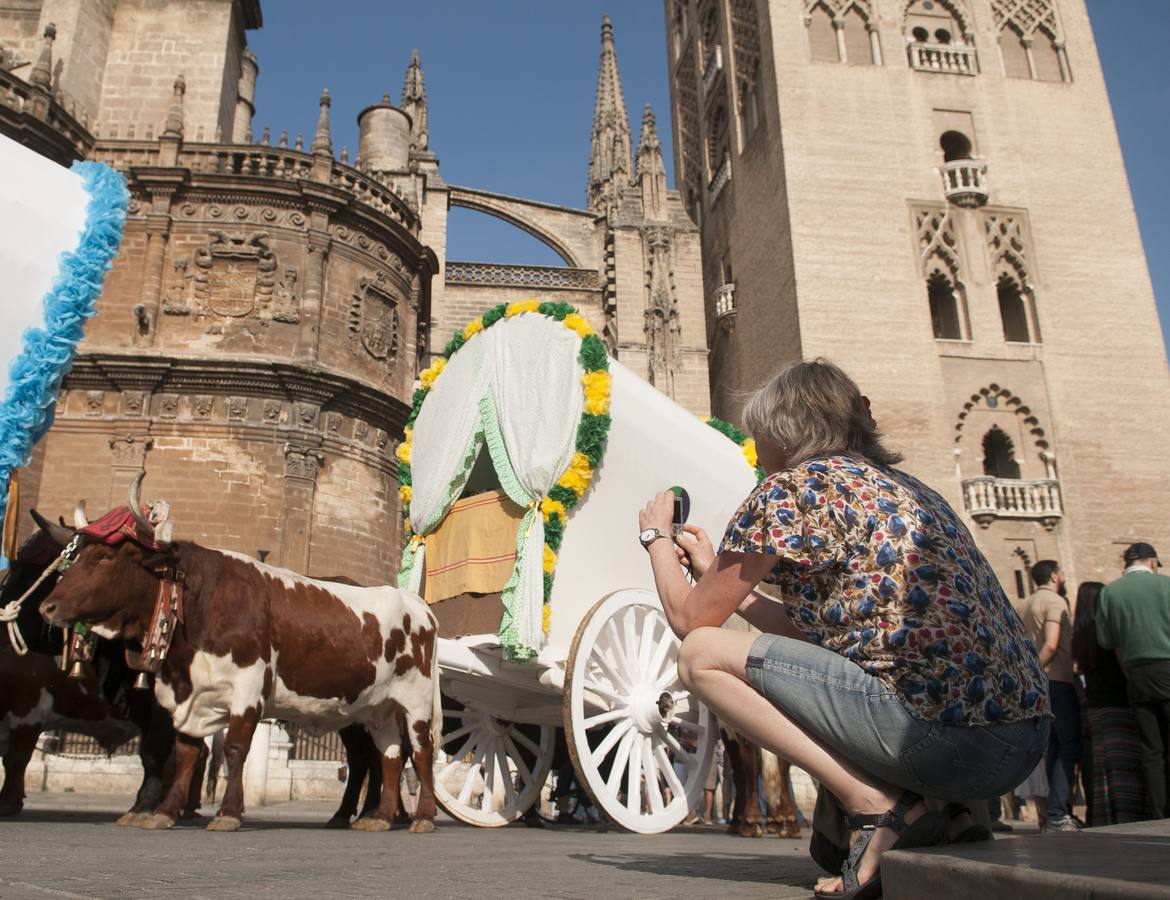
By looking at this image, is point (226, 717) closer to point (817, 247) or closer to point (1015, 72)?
point (817, 247)

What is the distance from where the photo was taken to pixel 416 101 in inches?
1097

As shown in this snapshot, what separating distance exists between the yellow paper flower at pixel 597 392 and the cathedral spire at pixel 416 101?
21.8 meters

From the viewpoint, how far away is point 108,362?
16453mm

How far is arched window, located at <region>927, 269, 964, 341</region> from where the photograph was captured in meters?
21.6

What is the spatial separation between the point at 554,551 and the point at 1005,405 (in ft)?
55.7

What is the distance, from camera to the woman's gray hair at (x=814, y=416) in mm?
2814

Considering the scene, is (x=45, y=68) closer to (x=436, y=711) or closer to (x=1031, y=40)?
(x=436, y=711)

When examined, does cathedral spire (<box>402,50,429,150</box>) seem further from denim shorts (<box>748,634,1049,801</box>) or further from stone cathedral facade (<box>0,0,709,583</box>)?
denim shorts (<box>748,634,1049,801</box>)

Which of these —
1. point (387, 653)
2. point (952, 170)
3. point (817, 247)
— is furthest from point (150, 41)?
point (387, 653)

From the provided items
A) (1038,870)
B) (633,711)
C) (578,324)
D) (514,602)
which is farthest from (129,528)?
(1038,870)

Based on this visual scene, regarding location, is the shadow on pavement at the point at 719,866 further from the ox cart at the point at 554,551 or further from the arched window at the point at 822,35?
the arched window at the point at 822,35

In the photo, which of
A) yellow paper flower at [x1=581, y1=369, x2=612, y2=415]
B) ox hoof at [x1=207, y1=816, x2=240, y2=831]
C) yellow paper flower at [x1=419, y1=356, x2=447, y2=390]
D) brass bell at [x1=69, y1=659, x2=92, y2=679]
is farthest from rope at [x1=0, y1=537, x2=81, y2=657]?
yellow paper flower at [x1=419, y1=356, x2=447, y2=390]

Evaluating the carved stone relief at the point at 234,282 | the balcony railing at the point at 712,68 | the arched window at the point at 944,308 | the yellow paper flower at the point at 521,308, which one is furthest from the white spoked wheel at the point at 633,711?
the balcony railing at the point at 712,68

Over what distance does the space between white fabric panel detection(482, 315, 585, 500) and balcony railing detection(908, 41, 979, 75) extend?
19.6 m
